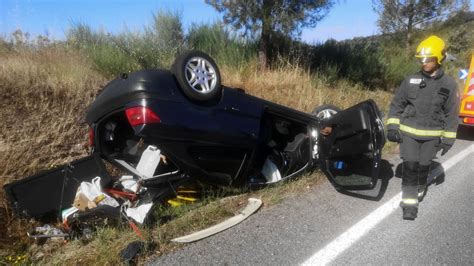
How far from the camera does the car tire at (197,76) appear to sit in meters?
3.45

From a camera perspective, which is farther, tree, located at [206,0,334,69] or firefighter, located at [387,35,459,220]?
tree, located at [206,0,334,69]

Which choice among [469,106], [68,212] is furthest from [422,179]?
[469,106]

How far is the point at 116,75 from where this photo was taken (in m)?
6.56

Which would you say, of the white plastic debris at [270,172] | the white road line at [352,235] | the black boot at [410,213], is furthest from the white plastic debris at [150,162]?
the black boot at [410,213]

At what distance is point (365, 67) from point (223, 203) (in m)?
8.40

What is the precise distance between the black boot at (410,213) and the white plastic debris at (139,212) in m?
2.44

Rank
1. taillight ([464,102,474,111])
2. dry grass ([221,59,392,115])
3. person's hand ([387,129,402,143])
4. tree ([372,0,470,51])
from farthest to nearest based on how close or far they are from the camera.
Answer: tree ([372,0,470,51]) → dry grass ([221,59,392,115]) → taillight ([464,102,474,111]) → person's hand ([387,129,402,143])

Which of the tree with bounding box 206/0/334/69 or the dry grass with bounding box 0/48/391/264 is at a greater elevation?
the tree with bounding box 206/0/334/69

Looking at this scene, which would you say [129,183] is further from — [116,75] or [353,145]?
[116,75]

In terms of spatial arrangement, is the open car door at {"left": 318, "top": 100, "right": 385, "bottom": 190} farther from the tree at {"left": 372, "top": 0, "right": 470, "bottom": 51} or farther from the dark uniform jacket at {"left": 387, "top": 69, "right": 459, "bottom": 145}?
the tree at {"left": 372, "top": 0, "right": 470, "bottom": 51}

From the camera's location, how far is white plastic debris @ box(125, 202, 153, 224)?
135 inches

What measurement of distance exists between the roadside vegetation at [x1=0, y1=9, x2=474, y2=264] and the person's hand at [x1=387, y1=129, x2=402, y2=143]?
1.02m

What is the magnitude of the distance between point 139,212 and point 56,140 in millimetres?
1969

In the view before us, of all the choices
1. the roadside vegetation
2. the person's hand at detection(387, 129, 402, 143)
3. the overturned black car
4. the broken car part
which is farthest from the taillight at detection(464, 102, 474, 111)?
the broken car part
